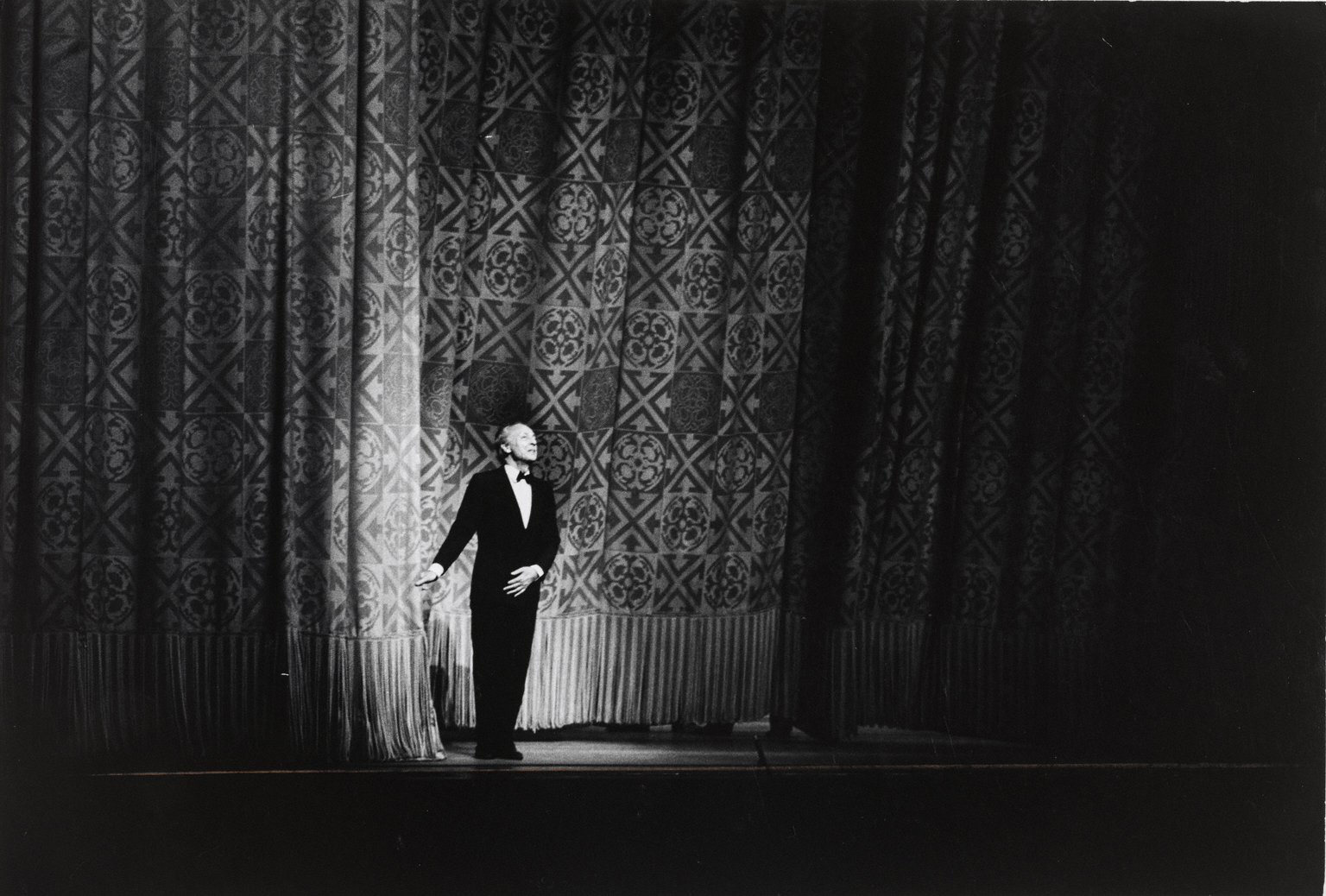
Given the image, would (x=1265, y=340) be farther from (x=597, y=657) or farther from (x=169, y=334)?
(x=169, y=334)

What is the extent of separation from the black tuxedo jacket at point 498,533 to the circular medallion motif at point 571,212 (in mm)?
713

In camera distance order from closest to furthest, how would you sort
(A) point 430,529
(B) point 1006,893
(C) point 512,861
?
(C) point 512,861 < (B) point 1006,893 < (A) point 430,529

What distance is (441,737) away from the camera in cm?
291

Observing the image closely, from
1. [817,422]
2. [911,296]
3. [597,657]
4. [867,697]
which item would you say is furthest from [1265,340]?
[597,657]

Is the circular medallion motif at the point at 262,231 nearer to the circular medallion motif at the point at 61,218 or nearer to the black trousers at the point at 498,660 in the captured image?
the circular medallion motif at the point at 61,218

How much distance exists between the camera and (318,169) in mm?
2764

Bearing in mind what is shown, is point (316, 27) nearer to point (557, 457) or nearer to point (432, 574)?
point (557, 457)

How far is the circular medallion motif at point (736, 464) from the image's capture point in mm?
3219

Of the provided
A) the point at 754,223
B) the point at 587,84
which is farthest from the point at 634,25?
the point at 754,223

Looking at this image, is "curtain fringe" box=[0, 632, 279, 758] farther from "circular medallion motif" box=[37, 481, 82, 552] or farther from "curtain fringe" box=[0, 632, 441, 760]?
"circular medallion motif" box=[37, 481, 82, 552]

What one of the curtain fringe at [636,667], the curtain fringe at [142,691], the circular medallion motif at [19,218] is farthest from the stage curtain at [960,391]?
the circular medallion motif at [19,218]

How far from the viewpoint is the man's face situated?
286 centimetres

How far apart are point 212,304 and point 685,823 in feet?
5.89

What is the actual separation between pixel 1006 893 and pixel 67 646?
2.45m
